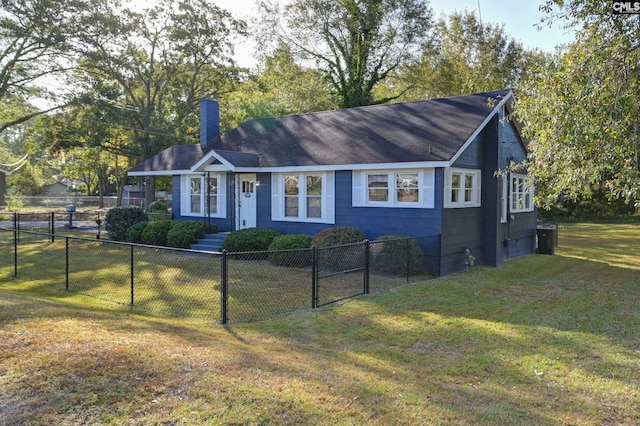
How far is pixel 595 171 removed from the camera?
24.3 ft

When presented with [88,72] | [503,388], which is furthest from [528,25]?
[88,72]

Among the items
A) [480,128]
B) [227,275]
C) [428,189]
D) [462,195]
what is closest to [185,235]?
[227,275]

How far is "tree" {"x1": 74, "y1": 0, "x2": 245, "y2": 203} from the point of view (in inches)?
1117

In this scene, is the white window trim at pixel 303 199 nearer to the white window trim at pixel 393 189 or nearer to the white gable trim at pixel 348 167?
the white gable trim at pixel 348 167

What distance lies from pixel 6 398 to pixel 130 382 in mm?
960

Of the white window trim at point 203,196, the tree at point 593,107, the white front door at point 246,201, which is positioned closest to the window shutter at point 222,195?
the white window trim at point 203,196

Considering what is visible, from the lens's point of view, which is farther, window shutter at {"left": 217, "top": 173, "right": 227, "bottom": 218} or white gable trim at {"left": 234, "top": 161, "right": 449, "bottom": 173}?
window shutter at {"left": 217, "top": 173, "right": 227, "bottom": 218}

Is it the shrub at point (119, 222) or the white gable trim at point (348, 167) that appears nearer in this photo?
the white gable trim at point (348, 167)

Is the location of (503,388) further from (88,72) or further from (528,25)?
(88,72)

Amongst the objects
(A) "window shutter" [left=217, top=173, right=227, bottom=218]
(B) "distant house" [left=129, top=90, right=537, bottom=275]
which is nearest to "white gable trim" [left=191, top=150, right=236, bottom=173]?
(B) "distant house" [left=129, top=90, right=537, bottom=275]

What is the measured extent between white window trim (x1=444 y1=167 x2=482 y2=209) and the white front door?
705 centimetres

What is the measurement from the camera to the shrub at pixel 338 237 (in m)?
12.7

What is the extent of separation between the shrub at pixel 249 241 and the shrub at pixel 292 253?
68 centimetres

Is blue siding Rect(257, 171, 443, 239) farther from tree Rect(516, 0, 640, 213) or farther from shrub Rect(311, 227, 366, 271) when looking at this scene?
tree Rect(516, 0, 640, 213)
